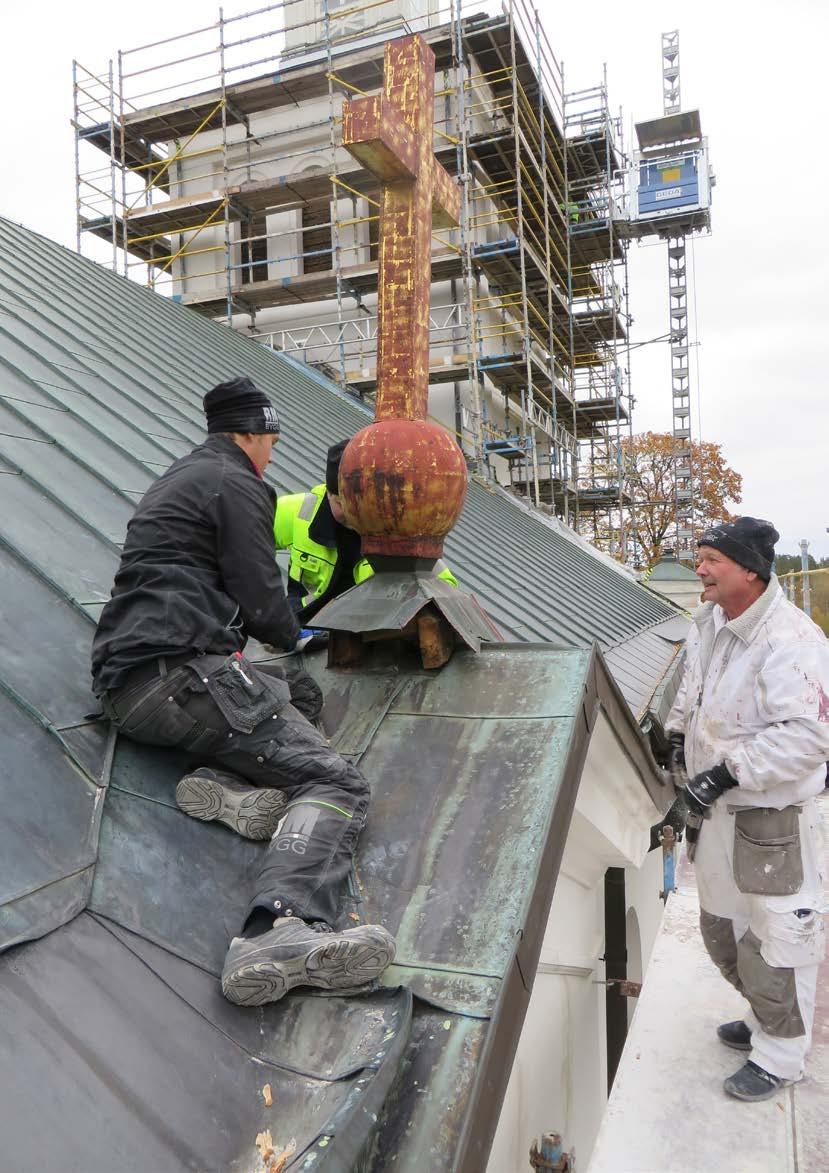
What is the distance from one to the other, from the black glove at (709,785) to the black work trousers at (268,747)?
1640mm

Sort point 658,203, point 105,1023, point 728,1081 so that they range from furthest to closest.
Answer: point 658,203 < point 728,1081 < point 105,1023

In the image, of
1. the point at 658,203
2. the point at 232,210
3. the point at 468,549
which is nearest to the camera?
the point at 468,549

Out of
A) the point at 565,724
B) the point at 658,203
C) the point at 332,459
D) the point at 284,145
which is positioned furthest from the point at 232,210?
the point at 658,203

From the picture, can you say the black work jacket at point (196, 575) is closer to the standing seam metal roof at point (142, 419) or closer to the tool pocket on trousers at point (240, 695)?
the tool pocket on trousers at point (240, 695)

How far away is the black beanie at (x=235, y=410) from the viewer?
273cm

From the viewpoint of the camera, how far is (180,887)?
78.5 inches

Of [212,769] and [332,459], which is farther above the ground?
[332,459]

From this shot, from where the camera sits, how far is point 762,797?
336 cm

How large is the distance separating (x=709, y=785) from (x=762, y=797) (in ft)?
0.71

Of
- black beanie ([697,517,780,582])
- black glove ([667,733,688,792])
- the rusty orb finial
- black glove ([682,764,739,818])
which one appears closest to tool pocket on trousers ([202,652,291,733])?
the rusty orb finial

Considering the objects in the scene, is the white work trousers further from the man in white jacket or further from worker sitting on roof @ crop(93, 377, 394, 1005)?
worker sitting on roof @ crop(93, 377, 394, 1005)

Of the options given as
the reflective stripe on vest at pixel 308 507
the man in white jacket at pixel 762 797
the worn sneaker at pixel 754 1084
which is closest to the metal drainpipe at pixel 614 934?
the man in white jacket at pixel 762 797

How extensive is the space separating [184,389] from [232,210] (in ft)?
51.9

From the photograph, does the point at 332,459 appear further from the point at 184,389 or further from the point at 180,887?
the point at 184,389
